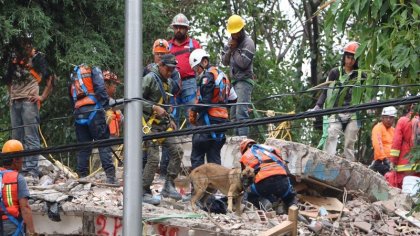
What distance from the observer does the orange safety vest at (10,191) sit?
44.3 feet

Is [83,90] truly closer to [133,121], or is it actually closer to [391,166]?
[133,121]

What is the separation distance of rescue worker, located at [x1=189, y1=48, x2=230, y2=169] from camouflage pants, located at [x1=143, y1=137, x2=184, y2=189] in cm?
37

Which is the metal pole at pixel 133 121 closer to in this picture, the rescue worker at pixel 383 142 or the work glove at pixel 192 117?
the work glove at pixel 192 117

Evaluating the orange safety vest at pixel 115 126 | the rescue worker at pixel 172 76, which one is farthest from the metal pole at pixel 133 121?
the orange safety vest at pixel 115 126

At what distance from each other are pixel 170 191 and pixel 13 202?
9.37 feet

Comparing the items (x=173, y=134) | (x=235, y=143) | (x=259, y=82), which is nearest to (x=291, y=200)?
(x=235, y=143)

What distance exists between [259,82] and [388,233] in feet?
30.4

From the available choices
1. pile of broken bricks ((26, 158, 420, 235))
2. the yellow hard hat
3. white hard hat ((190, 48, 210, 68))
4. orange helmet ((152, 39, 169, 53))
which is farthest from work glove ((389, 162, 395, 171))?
orange helmet ((152, 39, 169, 53))

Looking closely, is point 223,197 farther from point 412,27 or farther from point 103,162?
point 412,27

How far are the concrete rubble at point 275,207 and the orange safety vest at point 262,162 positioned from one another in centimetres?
57

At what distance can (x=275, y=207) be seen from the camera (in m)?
16.4

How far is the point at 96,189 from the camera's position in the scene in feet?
52.7

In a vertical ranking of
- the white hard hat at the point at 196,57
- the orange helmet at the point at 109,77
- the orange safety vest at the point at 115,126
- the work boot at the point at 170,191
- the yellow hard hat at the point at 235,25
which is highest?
the yellow hard hat at the point at 235,25

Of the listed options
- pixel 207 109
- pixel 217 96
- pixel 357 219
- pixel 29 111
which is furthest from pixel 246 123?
pixel 29 111
